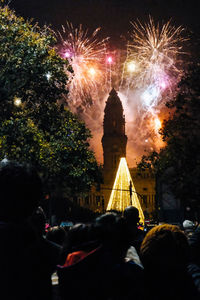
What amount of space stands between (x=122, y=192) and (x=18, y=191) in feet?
136

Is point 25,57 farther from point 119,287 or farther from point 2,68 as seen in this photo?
point 119,287

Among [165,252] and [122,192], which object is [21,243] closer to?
[165,252]

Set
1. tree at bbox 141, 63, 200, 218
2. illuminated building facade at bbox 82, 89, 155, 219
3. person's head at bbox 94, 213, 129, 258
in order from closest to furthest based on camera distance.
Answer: person's head at bbox 94, 213, 129, 258
tree at bbox 141, 63, 200, 218
illuminated building facade at bbox 82, 89, 155, 219

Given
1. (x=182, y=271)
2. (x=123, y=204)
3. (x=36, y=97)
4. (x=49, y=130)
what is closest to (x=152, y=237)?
(x=182, y=271)

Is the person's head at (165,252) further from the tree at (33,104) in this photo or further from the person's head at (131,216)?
the tree at (33,104)

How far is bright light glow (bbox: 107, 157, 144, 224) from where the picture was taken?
131ft

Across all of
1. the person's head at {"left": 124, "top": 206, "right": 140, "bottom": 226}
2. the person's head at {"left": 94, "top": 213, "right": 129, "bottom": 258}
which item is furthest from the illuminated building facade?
the person's head at {"left": 94, "top": 213, "right": 129, "bottom": 258}

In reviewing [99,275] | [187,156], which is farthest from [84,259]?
[187,156]

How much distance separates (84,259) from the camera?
3.26 m

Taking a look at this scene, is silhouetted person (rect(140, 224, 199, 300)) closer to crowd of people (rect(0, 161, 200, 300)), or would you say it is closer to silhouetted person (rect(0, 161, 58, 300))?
crowd of people (rect(0, 161, 200, 300))

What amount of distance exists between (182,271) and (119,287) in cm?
67

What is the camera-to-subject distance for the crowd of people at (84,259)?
105 inches

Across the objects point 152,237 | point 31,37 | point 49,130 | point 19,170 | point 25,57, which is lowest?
point 152,237

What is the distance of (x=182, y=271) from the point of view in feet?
11.2
